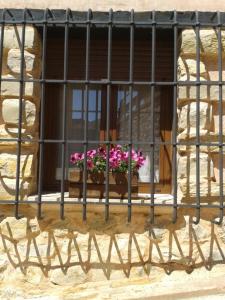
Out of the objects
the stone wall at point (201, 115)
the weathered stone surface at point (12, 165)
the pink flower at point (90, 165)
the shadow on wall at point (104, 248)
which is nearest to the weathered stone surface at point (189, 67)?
the stone wall at point (201, 115)

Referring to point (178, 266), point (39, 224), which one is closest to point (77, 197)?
point (39, 224)

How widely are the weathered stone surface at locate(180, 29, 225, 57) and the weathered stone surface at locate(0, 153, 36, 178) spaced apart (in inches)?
48.3

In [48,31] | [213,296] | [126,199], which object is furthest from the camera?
[48,31]

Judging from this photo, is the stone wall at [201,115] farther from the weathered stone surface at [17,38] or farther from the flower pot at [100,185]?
the weathered stone surface at [17,38]

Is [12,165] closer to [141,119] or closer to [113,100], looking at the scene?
[113,100]

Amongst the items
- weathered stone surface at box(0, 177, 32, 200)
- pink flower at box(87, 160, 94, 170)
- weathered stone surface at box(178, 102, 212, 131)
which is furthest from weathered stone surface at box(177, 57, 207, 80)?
weathered stone surface at box(0, 177, 32, 200)

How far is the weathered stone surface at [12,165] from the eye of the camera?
2543 millimetres

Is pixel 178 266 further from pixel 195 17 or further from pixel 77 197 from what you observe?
pixel 195 17

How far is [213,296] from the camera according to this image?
2.39m

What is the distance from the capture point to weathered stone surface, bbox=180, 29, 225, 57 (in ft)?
8.41

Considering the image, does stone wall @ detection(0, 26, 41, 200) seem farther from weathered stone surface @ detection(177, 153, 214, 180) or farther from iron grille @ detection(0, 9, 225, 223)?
weathered stone surface @ detection(177, 153, 214, 180)

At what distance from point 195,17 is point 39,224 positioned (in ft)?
5.43

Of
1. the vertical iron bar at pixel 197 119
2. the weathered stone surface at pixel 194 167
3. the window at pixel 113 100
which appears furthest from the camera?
the window at pixel 113 100

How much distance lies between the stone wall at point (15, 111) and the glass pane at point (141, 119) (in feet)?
2.07
